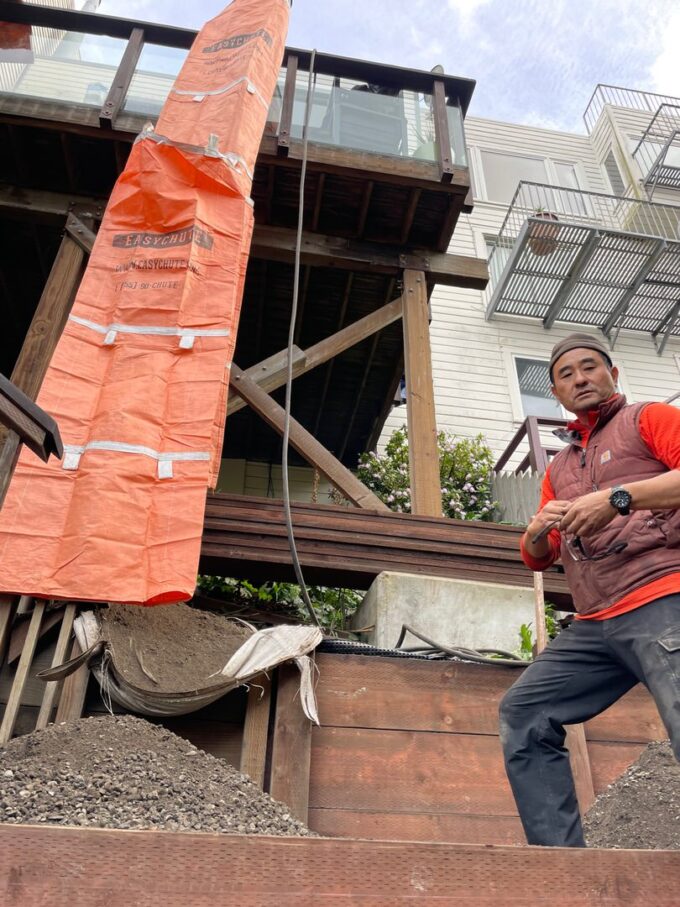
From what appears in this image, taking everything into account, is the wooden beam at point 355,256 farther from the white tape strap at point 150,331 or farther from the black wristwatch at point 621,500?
the black wristwatch at point 621,500

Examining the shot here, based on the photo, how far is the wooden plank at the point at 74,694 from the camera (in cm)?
335

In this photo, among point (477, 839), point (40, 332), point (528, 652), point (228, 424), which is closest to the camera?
point (477, 839)

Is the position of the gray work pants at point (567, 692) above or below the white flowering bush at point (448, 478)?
below

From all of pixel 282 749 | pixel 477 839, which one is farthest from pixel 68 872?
pixel 477 839

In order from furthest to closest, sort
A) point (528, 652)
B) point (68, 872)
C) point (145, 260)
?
point (145, 260)
point (528, 652)
point (68, 872)

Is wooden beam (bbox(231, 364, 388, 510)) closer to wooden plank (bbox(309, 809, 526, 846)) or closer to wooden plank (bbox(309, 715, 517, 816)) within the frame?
wooden plank (bbox(309, 715, 517, 816))

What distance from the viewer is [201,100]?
6074 millimetres

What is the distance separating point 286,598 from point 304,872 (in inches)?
210

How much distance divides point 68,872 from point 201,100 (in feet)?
20.2

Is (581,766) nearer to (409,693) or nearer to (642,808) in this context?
(642,808)

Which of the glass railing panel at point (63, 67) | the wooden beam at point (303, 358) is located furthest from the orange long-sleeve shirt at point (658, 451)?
the glass railing panel at point (63, 67)

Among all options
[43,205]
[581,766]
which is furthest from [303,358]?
[581,766]

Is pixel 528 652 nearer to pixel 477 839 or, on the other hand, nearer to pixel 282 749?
pixel 477 839

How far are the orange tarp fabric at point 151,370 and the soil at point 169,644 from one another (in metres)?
0.19
